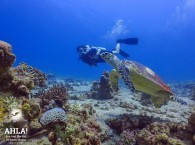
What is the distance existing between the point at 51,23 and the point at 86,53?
148473 millimetres

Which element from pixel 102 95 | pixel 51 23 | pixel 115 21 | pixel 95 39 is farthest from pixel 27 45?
pixel 102 95

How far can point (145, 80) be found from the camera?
7812 millimetres

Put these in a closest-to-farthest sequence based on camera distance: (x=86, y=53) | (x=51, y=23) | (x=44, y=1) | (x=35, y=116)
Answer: (x=35, y=116)
(x=86, y=53)
(x=44, y=1)
(x=51, y=23)

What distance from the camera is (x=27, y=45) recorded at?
551 feet

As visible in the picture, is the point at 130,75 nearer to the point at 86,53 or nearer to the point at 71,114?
the point at 71,114

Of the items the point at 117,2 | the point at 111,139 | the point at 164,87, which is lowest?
the point at 111,139

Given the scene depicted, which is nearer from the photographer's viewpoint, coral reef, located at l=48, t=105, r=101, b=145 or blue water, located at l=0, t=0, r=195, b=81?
coral reef, located at l=48, t=105, r=101, b=145

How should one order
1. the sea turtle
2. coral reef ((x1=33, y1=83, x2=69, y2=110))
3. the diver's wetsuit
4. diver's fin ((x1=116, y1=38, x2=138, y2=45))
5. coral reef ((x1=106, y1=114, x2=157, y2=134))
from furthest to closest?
diver's fin ((x1=116, y1=38, x2=138, y2=45)) < the diver's wetsuit < the sea turtle < coral reef ((x1=33, y1=83, x2=69, y2=110)) < coral reef ((x1=106, y1=114, x2=157, y2=134))

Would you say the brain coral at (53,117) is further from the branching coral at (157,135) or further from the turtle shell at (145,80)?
the turtle shell at (145,80)

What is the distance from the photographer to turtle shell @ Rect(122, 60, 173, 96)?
7.77 meters

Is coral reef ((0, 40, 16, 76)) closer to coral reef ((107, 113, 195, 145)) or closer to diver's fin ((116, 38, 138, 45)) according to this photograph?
coral reef ((107, 113, 195, 145))

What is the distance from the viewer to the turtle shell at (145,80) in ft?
25.5

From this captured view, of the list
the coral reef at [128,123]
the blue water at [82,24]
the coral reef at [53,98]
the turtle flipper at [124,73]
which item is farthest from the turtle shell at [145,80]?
the blue water at [82,24]

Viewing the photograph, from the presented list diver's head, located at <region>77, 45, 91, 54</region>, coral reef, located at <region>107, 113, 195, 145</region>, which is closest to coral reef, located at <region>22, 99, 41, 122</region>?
coral reef, located at <region>107, 113, 195, 145</region>
